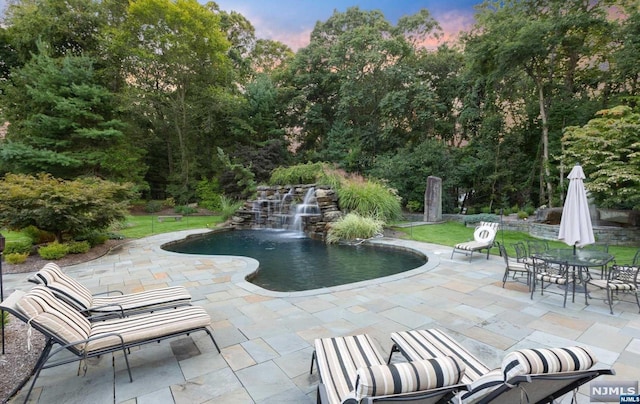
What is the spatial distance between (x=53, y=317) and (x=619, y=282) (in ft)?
20.0

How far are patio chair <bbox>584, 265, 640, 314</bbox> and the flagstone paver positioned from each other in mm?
200

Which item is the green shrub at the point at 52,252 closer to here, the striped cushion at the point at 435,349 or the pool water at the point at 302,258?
the pool water at the point at 302,258

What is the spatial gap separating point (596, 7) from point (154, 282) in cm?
1589

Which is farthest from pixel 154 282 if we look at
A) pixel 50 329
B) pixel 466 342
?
pixel 466 342

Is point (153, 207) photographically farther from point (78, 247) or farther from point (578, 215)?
point (578, 215)

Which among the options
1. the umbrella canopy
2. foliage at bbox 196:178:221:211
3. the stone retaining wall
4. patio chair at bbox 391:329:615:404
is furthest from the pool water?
foliage at bbox 196:178:221:211

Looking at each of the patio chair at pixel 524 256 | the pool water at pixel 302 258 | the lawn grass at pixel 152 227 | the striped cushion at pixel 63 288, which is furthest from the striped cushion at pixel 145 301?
the lawn grass at pixel 152 227

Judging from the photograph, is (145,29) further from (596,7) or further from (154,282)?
(596,7)

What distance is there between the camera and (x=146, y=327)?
266cm

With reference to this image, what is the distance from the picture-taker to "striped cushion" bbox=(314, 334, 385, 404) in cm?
182

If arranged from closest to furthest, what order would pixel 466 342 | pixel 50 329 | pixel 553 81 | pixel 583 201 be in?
pixel 50 329 < pixel 466 342 < pixel 583 201 < pixel 553 81

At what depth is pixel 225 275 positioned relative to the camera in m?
5.54

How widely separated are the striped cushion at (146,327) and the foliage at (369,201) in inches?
326

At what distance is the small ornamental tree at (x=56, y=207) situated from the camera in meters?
6.45
